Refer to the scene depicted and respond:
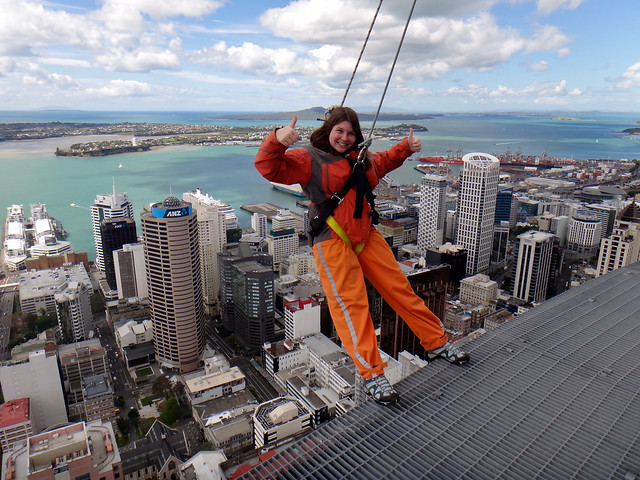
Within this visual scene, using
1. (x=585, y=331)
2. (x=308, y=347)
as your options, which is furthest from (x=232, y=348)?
(x=585, y=331)

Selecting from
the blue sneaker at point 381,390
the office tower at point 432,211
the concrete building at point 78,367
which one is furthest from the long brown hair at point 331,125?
the office tower at point 432,211

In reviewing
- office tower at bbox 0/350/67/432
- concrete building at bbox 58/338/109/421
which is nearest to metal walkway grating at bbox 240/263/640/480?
office tower at bbox 0/350/67/432

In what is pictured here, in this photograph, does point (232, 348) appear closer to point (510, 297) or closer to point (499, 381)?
point (510, 297)

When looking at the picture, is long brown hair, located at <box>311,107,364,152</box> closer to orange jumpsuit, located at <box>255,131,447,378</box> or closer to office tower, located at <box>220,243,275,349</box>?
orange jumpsuit, located at <box>255,131,447,378</box>

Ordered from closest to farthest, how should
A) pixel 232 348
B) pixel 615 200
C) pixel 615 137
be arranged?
pixel 232 348
pixel 615 200
pixel 615 137

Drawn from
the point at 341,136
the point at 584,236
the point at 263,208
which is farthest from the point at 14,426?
the point at 584,236

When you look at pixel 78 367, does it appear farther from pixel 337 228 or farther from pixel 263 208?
pixel 263 208
